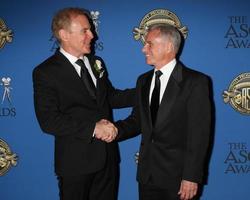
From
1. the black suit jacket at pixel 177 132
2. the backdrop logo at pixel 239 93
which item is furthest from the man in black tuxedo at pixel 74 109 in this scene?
the backdrop logo at pixel 239 93

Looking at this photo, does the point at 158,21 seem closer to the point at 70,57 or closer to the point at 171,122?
the point at 70,57

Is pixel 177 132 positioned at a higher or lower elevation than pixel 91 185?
higher

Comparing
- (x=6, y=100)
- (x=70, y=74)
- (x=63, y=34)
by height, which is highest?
(x=63, y=34)

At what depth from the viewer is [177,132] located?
5.69ft

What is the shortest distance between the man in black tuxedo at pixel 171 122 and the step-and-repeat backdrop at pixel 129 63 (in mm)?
697

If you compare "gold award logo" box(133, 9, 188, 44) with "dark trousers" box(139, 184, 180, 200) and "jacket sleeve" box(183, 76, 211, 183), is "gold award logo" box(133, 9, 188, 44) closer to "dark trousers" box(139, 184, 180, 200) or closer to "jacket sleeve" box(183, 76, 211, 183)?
"jacket sleeve" box(183, 76, 211, 183)

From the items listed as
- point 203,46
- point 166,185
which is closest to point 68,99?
point 166,185

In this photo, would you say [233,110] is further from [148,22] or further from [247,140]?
[148,22]

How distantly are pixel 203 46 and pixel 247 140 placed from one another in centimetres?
89

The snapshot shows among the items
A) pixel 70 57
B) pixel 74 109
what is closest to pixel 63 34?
pixel 70 57

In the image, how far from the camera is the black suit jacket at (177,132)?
1.65 meters

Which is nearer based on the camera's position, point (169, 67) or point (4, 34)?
point (169, 67)

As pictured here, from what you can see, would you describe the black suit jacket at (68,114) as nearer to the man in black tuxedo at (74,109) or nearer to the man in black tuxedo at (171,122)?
the man in black tuxedo at (74,109)

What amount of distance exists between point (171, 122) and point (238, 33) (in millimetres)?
1181
